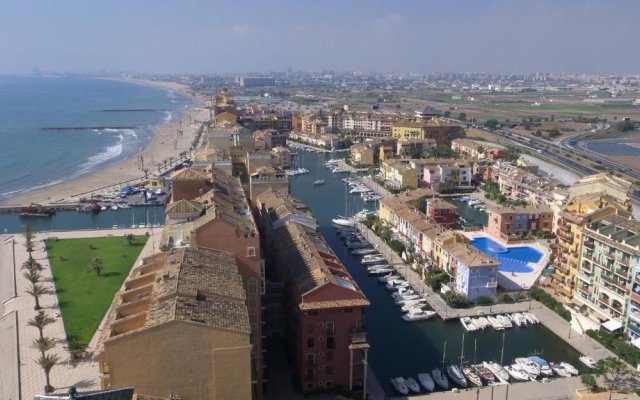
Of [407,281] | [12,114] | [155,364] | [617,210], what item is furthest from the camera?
[12,114]

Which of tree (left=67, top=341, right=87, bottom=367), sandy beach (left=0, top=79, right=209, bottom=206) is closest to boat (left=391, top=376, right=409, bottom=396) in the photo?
tree (left=67, top=341, right=87, bottom=367)

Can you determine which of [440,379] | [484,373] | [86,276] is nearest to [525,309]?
[484,373]

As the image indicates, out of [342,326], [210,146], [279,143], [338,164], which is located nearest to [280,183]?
[210,146]

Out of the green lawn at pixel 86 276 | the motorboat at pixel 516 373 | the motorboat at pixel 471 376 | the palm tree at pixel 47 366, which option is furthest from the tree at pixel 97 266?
the motorboat at pixel 516 373

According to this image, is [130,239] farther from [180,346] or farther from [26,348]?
[180,346]

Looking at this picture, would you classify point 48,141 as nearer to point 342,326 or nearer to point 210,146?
point 210,146

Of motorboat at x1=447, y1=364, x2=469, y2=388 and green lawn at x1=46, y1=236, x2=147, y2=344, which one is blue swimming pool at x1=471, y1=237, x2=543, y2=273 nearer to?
motorboat at x1=447, y1=364, x2=469, y2=388
